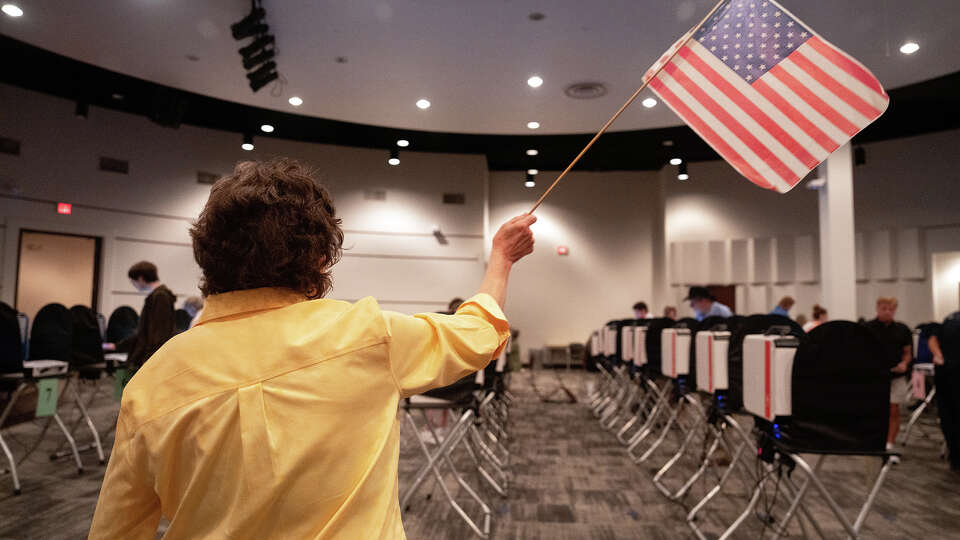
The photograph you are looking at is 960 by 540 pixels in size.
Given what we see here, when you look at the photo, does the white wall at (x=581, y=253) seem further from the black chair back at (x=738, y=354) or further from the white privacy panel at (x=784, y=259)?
the black chair back at (x=738, y=354)

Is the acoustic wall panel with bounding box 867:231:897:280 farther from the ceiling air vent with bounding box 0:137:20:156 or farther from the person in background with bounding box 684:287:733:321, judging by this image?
the ceiling air vent with bounding box 0:137:20:156

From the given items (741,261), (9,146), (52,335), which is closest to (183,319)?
(52,335)

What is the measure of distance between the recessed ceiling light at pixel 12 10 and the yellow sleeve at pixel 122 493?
730 cm

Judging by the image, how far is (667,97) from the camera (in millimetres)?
1854

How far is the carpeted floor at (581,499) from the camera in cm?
327

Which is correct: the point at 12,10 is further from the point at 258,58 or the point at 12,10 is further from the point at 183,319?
the point at 183,319

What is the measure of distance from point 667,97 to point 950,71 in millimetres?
7472

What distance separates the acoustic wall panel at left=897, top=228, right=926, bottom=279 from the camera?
10.2m

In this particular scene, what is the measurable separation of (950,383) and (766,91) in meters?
4.53

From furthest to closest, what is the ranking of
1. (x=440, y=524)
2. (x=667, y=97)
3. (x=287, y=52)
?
(x=287, y=52) < (x=440, y=524) < (x=667, y=97)

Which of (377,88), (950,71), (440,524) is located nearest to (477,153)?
(377,88)

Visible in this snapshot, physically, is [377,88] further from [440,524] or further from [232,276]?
[232,276]

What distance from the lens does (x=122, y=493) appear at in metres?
0.82

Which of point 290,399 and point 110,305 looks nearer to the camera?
point 290,399
